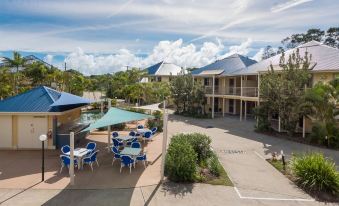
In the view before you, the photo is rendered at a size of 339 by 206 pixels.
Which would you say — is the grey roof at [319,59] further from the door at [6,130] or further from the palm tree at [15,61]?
the palm tree at [15,61]

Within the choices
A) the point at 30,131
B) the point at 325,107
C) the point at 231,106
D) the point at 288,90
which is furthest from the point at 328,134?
the point at 30,131

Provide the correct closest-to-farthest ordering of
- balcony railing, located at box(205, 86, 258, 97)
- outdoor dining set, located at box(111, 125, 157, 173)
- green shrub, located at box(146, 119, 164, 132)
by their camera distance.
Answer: outdoor dining set, located at box(111, 125, 157, 173), green shrub, located at box(146, 119, 164, 132), balcony railing, located at box(205, 86, 258, 97)

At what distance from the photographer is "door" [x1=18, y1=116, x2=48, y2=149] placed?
18.6m

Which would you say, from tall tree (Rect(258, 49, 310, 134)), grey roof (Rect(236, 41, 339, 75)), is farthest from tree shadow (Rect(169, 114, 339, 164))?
grey roof (Rect(236, 41, 339, 75))

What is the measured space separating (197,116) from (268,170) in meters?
20.8

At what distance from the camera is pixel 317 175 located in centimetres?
1236

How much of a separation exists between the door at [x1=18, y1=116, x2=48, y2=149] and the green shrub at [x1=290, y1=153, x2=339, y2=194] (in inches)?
585

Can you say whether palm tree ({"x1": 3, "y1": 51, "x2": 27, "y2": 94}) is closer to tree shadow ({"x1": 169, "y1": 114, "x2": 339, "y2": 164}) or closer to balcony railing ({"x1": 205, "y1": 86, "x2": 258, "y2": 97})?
tree shadow ({"x1": 169, "y1": 114, "x2": 339, "y2": 164})

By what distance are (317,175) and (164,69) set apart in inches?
1967

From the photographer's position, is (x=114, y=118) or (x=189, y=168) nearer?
(x=189, y=168)

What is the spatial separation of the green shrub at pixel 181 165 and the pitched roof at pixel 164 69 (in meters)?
46.0

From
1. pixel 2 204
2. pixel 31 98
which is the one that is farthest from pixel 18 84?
pixel 2 204

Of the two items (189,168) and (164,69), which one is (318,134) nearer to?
(189,168)

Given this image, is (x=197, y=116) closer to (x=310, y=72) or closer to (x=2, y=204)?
(x=310, y=72)
